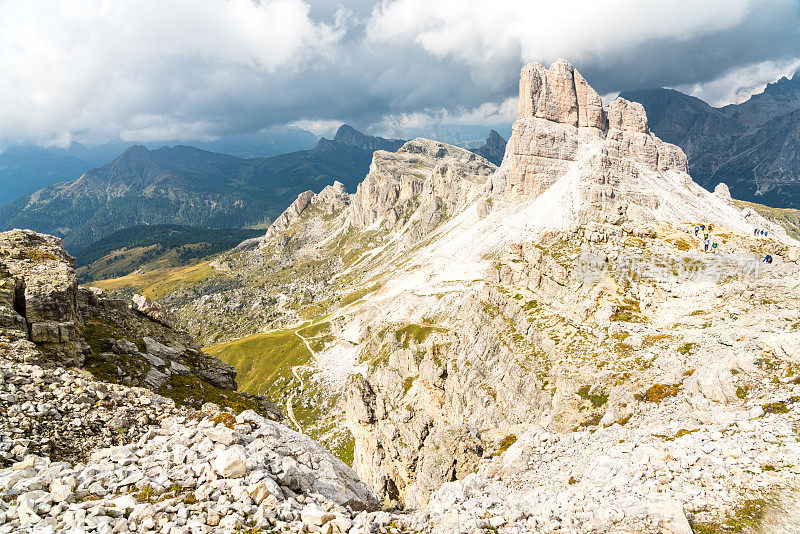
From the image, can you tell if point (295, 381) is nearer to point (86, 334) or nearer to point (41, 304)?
point (86, 334)

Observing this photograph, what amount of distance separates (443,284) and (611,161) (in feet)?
391

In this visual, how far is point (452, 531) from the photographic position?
13242 millimetres

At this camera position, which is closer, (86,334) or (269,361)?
(86,334)

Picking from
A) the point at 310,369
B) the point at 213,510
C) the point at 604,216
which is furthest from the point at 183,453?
the point at 310,369

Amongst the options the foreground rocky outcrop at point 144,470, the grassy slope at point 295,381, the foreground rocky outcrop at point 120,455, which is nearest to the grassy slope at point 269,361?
the grassy slope at point 295,381

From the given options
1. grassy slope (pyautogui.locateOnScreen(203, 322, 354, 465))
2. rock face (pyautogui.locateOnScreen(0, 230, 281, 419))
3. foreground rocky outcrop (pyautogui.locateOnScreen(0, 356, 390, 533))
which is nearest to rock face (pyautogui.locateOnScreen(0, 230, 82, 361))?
rock face (pyautogui.locateOnScreen(0, 230, 281, 419))

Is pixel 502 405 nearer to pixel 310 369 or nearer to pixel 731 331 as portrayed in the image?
pixel 731 331

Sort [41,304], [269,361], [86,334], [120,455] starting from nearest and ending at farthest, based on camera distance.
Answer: [120,455] < [41,304] < [86,334] < [269,361]

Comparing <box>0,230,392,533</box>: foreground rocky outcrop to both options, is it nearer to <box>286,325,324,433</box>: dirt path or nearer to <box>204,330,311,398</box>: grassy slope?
<box>286,325,324,433</box>: dirt path

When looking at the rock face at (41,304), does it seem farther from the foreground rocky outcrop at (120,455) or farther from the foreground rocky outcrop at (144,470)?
the foreground rocky outcrop at (144,470)

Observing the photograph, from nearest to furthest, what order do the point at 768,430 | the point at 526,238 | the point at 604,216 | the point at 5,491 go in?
the point at 5,491
the point at 768,430
the point at 604,216
the point at 526,238

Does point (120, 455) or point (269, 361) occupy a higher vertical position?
point (120, 455)

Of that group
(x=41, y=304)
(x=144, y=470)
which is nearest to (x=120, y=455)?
(x=144, y=470)

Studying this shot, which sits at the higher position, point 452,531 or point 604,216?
point 604,216
